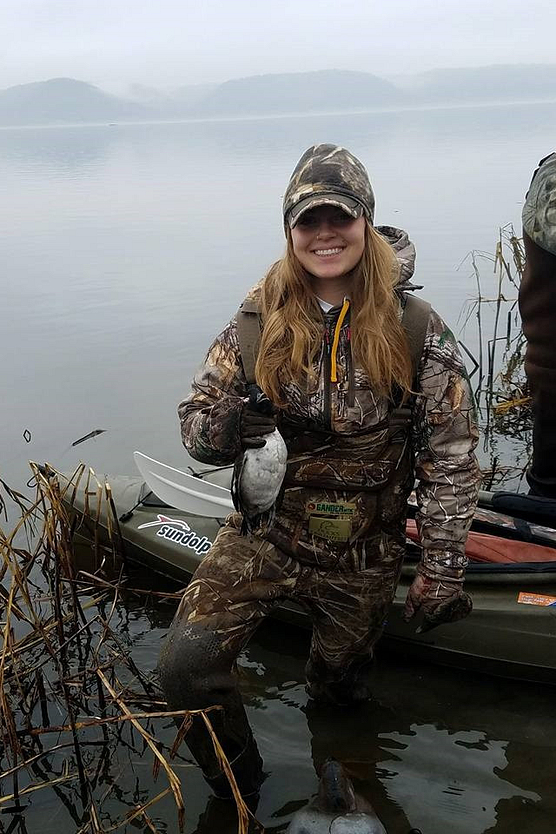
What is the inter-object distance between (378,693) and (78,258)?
1202 cm

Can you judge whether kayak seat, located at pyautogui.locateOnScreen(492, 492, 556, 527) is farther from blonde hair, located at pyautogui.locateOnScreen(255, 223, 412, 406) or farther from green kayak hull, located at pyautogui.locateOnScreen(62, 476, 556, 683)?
blonde hair, located at pyautogui.locateOnScreen(255, 223, 412, 406)

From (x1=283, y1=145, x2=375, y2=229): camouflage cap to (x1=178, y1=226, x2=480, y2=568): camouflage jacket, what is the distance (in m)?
0.31

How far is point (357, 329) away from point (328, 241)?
0.33 meters

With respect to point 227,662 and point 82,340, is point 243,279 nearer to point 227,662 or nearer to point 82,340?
point 82,340

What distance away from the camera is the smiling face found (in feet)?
9.39

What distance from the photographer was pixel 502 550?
373cm

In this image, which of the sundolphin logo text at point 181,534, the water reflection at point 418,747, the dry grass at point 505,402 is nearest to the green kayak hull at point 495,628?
the water reflection at point 418,747

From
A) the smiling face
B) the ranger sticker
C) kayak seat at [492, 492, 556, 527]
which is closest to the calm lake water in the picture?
the ranger sticker

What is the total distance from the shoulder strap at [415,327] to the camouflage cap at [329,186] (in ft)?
1.20

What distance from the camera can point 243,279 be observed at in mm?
12359

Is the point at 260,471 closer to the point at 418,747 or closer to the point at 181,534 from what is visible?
the point at 418,747

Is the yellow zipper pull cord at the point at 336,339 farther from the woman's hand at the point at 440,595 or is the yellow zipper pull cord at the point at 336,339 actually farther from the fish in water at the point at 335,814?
the fish in water at the point at 335,814

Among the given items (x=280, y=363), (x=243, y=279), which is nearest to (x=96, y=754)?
(x=280, y=363)

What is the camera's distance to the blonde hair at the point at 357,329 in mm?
2889
